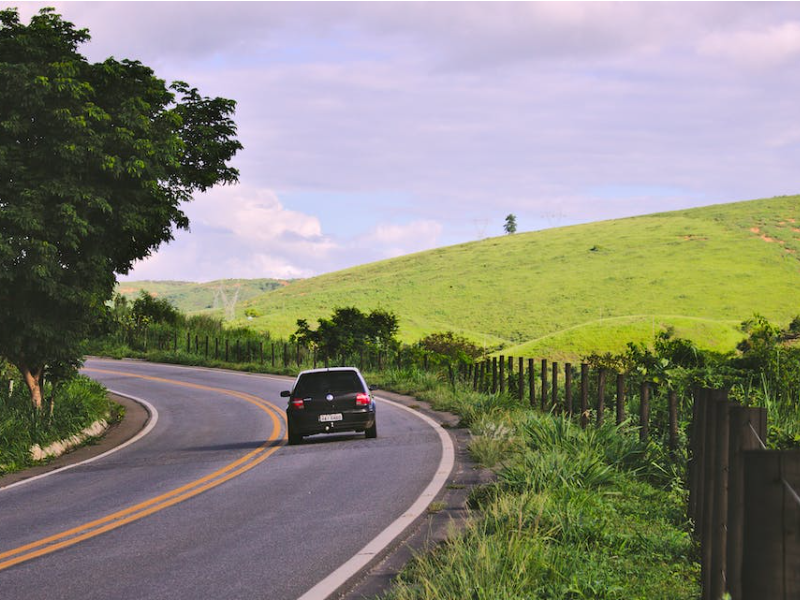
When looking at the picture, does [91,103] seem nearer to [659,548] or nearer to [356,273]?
[659,548]

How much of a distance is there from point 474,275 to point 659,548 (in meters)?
113

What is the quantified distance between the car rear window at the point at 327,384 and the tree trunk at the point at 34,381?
5.71 metres

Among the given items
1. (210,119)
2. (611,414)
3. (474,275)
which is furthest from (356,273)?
(611,414)

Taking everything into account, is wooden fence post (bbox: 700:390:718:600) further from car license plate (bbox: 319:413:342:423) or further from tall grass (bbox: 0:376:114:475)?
tall grass (bbox: 0:376:114:475)

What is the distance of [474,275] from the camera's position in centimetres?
12081

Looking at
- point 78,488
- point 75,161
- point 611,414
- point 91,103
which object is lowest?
point 78,488

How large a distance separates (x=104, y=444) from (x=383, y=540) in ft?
42.6

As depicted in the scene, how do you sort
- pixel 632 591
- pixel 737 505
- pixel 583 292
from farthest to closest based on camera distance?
pixel 583 292 < pixel 632 591 < pixel 737 505

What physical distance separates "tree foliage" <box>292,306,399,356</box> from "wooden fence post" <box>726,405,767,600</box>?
122 feet

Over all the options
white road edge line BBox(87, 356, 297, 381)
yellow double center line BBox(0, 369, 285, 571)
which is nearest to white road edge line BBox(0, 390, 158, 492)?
yellow double center line BBox(0, 369, 285, 571)

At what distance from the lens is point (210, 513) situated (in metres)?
11.0

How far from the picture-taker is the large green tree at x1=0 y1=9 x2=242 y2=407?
58.1ft

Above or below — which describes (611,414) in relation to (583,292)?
below

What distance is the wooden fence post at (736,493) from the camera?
4.64 metres
